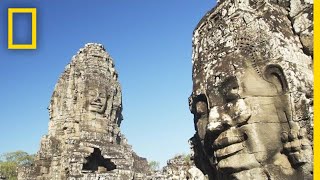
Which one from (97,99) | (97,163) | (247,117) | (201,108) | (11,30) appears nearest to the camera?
(247,117)

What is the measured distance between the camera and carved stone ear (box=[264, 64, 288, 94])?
3688 millimetres

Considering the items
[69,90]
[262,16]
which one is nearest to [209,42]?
[262,16]

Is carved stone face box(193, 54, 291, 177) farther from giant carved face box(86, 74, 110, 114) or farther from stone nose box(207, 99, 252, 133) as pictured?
giant carved face box(86, 74, 110, 114)

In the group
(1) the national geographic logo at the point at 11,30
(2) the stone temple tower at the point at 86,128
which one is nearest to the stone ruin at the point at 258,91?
(1) the national geographic logo at the point at 11,30

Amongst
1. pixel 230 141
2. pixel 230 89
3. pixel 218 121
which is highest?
pixel 230 89

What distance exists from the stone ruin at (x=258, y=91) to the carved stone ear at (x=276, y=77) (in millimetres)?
10

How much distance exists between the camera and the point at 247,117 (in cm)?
364

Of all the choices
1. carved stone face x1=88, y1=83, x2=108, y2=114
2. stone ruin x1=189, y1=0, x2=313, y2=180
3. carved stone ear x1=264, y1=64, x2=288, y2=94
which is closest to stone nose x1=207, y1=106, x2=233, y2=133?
stone ruin x1=189, y1=0, x2=313, y2=180

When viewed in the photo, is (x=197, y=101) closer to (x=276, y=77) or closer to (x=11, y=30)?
(x=276, y=77)

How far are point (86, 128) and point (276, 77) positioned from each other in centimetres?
1425

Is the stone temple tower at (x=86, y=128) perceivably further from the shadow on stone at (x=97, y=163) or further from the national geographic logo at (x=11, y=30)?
the national geographic logo at (x=11, y=30)

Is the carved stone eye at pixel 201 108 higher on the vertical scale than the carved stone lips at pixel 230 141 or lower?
higher

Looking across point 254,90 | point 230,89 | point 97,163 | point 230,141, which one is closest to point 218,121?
point 230,141

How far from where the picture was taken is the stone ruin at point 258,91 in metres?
3.55
